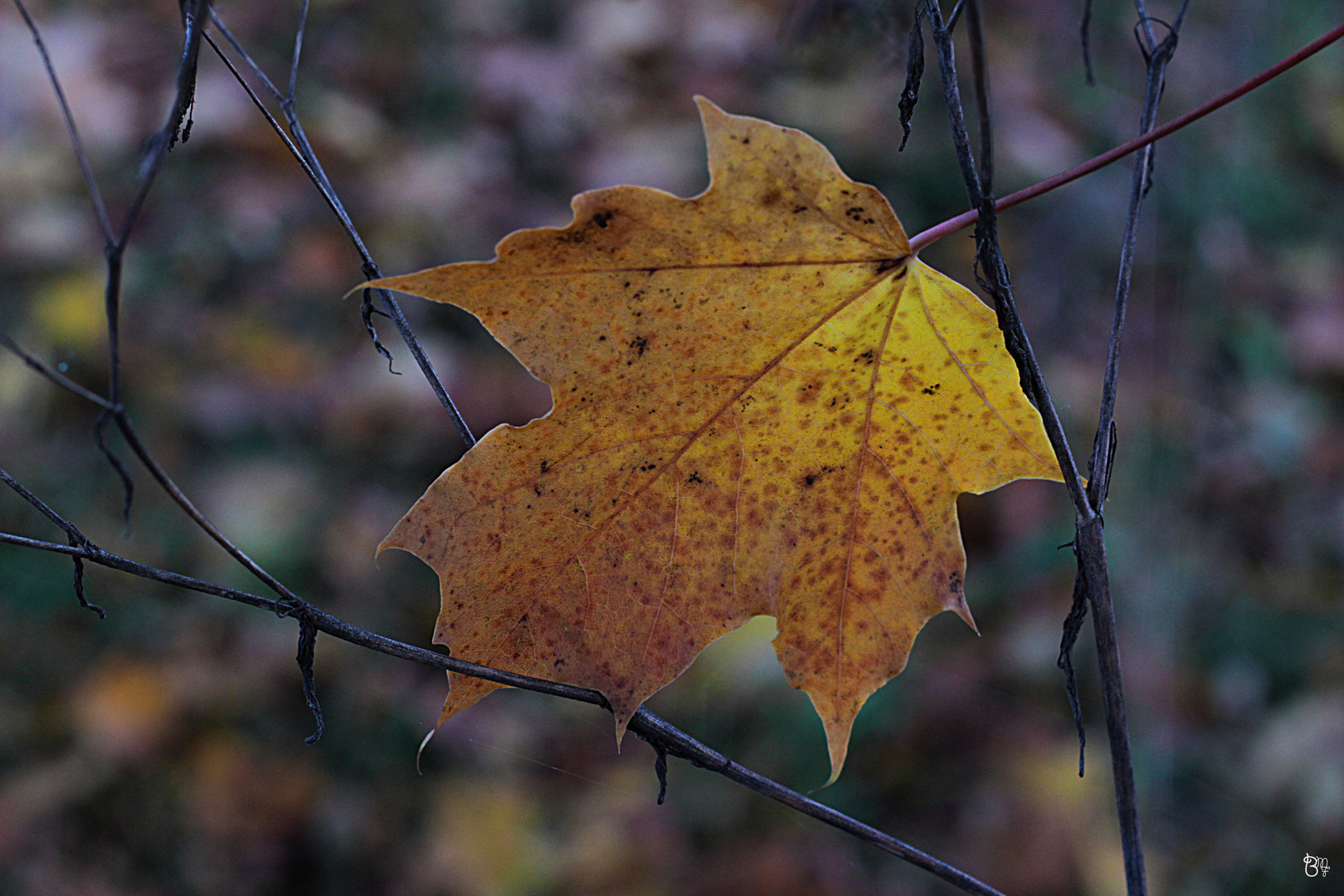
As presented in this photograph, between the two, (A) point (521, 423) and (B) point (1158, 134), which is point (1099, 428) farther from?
(A) point (521, 423)

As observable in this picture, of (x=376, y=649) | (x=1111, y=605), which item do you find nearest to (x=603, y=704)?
(x=376, y=649)

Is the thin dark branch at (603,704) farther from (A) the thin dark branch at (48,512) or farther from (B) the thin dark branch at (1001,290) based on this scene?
(B) the thin dark branch at (1001,290)

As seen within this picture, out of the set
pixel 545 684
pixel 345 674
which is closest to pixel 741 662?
pixel 345 674

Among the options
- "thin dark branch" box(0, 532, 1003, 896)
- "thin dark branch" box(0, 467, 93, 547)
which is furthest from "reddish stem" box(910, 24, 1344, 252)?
"thin dark branch" box(0, 467, 93, 547)

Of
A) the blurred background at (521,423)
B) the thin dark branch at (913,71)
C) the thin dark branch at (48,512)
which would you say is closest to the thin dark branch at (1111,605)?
the thin dark branch at (913,71)

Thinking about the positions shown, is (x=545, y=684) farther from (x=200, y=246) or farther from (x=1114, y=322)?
(x=200, y=246)
